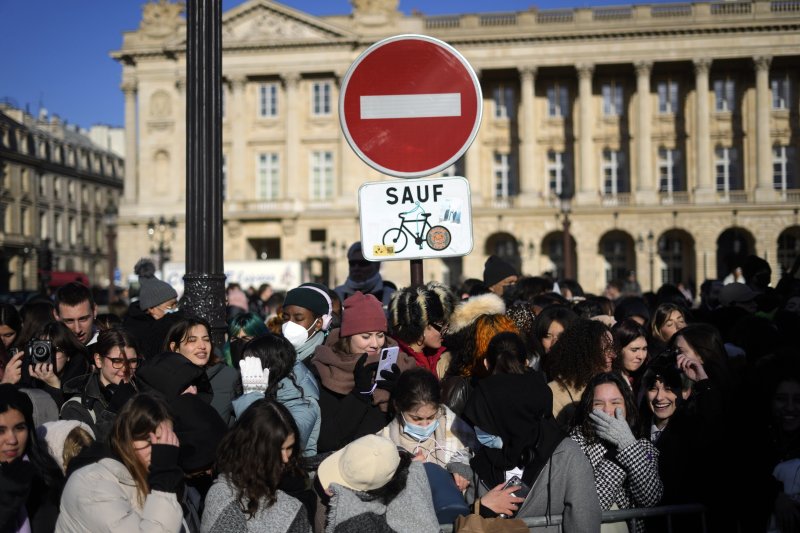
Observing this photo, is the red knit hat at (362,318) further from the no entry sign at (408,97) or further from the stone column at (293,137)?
the stone column at (293,137)

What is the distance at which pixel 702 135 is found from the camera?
50.0 meters

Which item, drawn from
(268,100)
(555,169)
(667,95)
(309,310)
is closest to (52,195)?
(268,100)

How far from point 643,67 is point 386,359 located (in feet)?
161

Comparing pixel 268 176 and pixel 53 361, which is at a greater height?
pixel 268 176

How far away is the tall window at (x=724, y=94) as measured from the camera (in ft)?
170

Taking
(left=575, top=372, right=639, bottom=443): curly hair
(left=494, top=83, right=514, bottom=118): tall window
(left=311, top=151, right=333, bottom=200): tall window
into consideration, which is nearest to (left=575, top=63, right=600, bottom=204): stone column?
(left=494, top=83, right=514, bottom=118): tall window

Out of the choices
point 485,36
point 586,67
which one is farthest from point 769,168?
point 485,36

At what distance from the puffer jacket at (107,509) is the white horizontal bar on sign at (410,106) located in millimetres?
2258

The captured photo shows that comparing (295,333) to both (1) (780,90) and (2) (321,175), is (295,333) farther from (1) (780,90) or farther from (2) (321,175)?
(1) (780,90)

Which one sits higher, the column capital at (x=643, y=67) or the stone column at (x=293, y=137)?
the column capital at (x=643, y=67)

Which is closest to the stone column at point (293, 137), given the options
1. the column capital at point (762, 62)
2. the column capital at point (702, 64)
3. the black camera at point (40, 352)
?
the column capital at point (702, 64)

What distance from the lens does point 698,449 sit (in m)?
4.94

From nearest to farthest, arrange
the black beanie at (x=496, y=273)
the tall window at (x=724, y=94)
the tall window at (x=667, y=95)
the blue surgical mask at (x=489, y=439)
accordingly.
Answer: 1. the blue surgical mask at (x=489, y=439)
2. the black beanie at (x=496, y=273)
3. the tall window at (x=724, y=94)
4. the tall window at (x=667, y=95)

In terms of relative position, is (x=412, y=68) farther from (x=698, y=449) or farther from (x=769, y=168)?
(x=769, y=168)
